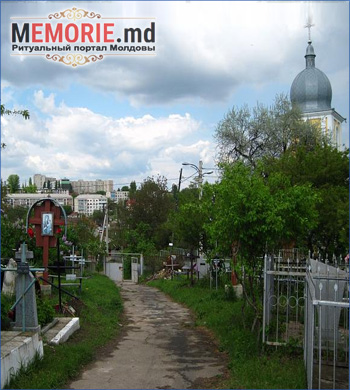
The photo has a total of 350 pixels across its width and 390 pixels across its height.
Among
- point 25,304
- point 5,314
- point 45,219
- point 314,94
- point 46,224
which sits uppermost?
point 314,94

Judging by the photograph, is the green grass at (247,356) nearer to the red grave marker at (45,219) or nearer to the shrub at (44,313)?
the shrub at (44,313)

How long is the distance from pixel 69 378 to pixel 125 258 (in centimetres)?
2906

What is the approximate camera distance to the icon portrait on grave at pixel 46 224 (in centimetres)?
1237

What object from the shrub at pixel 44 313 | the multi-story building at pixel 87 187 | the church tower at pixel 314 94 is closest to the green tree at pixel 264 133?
the church tower at pixel 314 94

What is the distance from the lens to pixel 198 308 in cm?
1449

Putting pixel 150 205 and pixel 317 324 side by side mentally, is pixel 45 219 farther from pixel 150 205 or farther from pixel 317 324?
pixel 150 205

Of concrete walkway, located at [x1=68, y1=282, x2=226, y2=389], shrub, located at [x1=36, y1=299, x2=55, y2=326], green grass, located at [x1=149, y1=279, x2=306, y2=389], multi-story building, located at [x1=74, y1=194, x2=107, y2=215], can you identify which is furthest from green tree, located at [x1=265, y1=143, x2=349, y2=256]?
multi-story building, located at [x1=74, y1=194, x2=107, y2=215]

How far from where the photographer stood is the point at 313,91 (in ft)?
124

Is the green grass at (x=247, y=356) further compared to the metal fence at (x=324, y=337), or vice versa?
the green grass at (x=247, y=356)

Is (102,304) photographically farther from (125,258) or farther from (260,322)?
(125,258)

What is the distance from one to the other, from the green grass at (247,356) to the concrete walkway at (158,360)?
0.30 metres

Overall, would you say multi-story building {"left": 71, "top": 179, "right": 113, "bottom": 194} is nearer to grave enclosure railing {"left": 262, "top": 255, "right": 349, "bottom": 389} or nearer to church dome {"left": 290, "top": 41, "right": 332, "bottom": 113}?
church dome {"left": 290, "top": 41, "right": 332, "bottom": 113}

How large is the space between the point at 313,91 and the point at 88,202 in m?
38.4

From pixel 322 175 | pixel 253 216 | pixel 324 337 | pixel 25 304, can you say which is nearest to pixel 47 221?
pixel 25 304
